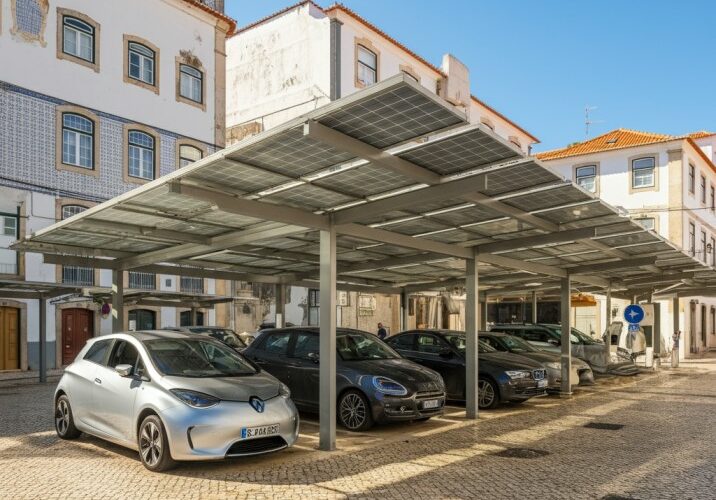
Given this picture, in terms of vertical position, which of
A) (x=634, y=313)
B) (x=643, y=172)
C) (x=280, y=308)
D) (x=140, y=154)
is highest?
(x=643, y=172)

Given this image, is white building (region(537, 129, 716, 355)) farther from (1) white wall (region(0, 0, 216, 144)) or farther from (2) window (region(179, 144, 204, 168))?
(1) white wall (region(0, 0, 216, 144))

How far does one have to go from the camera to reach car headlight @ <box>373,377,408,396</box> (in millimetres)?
10336

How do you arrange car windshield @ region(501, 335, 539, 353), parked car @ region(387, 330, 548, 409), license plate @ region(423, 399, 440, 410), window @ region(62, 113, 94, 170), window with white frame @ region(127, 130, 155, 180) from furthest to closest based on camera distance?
window with white frame @ region(127, 130, 155, 180) → window @ region(62, 113, 94, 170) → car windshield @ region(501, 335, 539, 353) → parked car @ region(387, 330, 548, 409) → license plate @ region(423, 399, 440, 410)

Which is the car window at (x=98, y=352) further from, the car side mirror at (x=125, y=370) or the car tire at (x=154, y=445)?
the car tire at (x=154, y=445)

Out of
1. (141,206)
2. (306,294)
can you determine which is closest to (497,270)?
(141,206)

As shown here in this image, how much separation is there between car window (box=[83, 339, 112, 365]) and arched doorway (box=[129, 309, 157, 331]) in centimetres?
1655

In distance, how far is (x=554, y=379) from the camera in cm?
1550

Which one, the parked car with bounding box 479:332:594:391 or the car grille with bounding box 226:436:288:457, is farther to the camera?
the parked car with bounding box 479:332:594:391

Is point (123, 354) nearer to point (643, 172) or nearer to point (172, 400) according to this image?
point (172, 400)

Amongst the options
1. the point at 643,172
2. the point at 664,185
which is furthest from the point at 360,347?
the point at 643,172

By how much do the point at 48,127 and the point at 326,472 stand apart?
18.5 meters

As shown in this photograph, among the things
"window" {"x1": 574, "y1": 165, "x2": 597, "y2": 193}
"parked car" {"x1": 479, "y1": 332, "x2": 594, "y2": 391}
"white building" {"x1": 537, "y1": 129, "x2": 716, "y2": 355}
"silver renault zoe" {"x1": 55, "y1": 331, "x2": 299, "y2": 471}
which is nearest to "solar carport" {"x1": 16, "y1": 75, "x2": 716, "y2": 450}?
"parked car" {"x1": 479, "y1": 332, "x2": 594, "y2": 391}

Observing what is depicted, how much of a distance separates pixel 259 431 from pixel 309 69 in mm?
25916

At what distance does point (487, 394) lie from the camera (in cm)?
1326
